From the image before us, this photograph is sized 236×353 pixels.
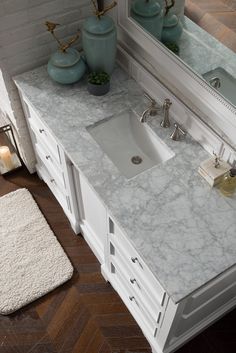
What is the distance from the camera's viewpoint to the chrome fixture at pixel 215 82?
179cm

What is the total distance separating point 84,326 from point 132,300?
1.22 feet

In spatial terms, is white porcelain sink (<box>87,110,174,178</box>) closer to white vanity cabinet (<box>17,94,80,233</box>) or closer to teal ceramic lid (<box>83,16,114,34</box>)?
white vanity cabinet (<box>17,94,80,233</box>)

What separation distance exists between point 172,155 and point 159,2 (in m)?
0.75

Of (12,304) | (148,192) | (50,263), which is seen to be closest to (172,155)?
(148,192)

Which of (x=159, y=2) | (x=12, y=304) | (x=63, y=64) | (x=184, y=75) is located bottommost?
(x=12, y=304)

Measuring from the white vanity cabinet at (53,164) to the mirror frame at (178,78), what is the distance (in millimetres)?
643

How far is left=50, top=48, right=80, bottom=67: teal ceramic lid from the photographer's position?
214 centimetres

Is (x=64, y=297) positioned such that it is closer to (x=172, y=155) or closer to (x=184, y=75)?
(x=172, y=155)

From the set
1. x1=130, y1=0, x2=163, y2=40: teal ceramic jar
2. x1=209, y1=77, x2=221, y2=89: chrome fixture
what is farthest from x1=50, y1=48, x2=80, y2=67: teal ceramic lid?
x1=209, y1=77, x2=221, y2=89: chrome fixture

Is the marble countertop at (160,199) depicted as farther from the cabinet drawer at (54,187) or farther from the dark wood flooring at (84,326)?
the dark wood flooring at (84,326)

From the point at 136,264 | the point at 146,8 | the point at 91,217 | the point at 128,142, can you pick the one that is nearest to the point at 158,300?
the point at 136,264

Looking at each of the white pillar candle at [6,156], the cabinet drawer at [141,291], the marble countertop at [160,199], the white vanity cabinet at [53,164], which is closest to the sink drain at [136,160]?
the marble countertop at [160,199]

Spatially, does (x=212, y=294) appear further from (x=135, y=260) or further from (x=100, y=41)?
(x=100, y=41)

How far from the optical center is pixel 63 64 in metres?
2.13
